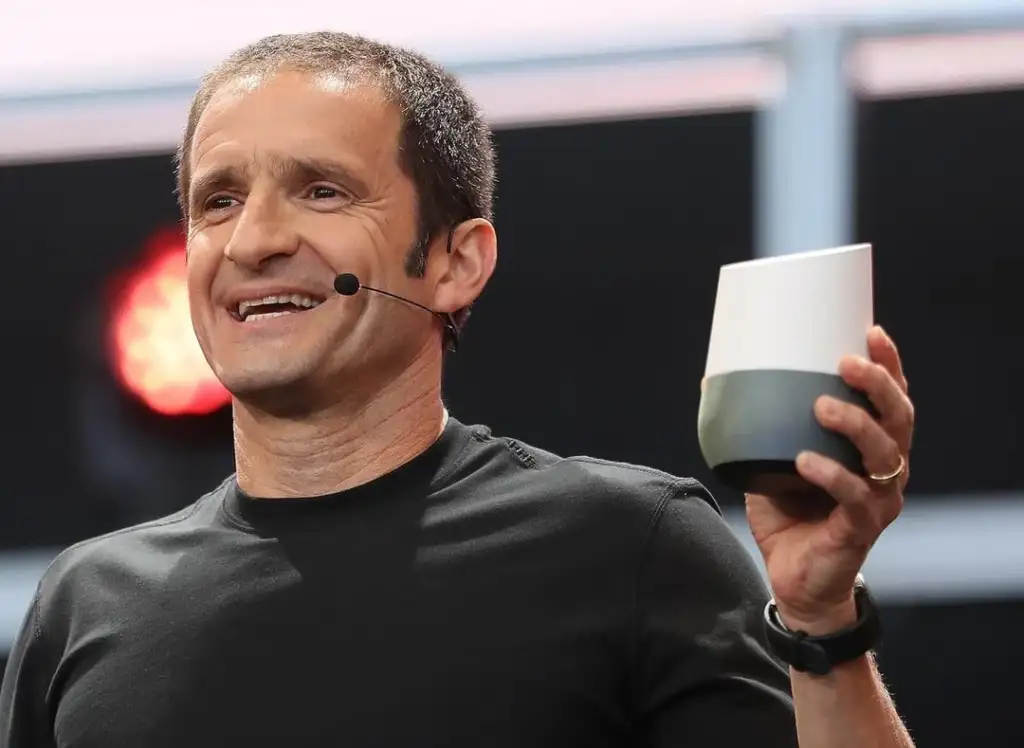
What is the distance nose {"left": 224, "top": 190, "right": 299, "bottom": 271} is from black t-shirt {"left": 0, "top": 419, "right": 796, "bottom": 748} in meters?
0.24

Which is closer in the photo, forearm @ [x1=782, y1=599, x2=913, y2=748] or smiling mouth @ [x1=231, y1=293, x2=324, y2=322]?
forearm @ [x1=782, y1=599, x2=913, y2=748]

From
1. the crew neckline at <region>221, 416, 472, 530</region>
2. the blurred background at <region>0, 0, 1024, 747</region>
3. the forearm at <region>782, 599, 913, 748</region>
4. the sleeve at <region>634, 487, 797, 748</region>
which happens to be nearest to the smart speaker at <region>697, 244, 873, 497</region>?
the forearm at <region>782, 599, 913, 748</region>

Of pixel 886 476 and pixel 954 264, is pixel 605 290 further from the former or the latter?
pixel 886 476

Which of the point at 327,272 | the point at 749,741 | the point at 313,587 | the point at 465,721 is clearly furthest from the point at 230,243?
the point at 749,741

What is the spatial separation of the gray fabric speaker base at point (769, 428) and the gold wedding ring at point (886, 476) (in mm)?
10

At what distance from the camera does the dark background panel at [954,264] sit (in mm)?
2102

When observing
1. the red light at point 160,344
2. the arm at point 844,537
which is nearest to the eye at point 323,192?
the arm at point 844,537

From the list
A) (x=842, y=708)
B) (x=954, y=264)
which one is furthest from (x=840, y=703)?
(x=954, y=264)

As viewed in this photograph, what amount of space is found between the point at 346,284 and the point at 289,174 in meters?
0.12

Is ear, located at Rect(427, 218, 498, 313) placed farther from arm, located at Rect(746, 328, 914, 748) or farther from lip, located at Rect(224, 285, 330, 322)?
arm, located at Rect(746, 328, 914, 748)

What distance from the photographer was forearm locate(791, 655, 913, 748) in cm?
109

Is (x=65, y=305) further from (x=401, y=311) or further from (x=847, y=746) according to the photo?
(x=847, y=746)

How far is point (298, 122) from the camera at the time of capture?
1.40m

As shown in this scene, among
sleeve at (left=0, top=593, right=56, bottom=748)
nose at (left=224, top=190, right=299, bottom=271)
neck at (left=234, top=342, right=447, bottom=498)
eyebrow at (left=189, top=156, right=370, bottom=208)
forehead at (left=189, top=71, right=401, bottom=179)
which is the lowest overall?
sleeve at (left=0, top=593, right=56, bottom=748)
